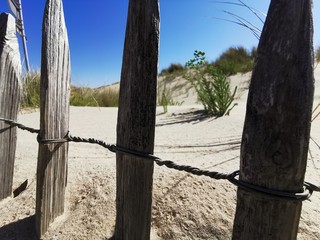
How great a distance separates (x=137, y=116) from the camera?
4.47 ft

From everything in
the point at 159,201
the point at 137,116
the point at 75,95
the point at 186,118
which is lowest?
the point at 159,201

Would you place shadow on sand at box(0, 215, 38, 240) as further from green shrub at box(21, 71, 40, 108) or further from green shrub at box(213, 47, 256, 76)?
green shrub at box(213, 47, 256, 76)

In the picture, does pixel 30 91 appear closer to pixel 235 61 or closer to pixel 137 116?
pixel 137 116

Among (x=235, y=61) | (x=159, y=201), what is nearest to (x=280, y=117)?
(x=159, y=201)

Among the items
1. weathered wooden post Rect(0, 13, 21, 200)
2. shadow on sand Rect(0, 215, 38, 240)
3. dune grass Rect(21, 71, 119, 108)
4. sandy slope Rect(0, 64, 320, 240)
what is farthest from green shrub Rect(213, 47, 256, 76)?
shadow on sand Rect(0, 215, 38, 240)

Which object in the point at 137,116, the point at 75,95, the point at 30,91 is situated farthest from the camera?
the point at 75,95

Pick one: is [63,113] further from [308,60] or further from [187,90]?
[187,90]

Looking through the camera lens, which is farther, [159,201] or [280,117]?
[159,201]

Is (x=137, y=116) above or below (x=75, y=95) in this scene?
above

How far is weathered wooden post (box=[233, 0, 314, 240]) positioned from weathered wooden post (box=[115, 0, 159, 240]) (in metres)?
0.47

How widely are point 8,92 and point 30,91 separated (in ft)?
16.3

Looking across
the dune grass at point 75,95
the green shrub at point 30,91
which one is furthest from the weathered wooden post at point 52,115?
the green shrub at point 30,91

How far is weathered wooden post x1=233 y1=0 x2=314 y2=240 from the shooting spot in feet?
3.01

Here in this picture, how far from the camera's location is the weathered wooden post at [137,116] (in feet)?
4.33
